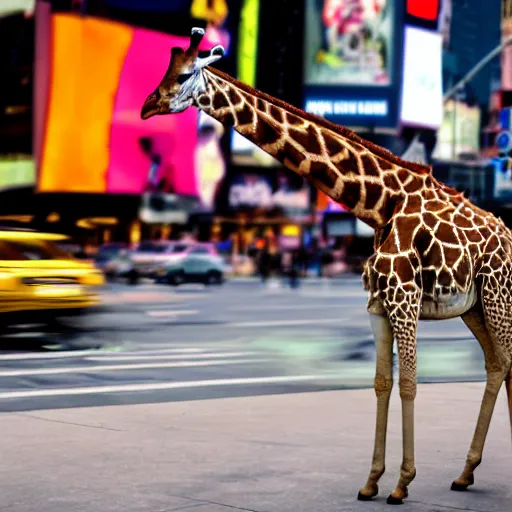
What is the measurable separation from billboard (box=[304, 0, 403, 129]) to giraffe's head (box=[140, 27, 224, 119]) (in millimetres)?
70968

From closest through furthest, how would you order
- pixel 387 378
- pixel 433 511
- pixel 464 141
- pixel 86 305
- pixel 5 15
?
pixel 433 511 → pixel 387 378 → pixel 86 305 → pixel 5 15 → pixel 464 141

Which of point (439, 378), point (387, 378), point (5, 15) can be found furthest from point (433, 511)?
point (5, 15)

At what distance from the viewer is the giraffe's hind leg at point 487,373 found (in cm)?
781

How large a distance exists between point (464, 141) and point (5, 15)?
41.5m

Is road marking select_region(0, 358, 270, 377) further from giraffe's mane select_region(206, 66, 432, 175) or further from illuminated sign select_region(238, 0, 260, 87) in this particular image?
illuminated sign select_region(238, 0, 260, 87)

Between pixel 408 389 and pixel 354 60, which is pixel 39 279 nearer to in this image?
pixel 408 389

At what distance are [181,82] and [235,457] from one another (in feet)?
9.56

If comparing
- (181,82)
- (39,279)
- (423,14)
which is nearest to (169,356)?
(39,279)

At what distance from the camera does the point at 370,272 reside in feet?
25.1

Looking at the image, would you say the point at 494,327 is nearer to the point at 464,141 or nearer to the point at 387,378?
the point at 387,378

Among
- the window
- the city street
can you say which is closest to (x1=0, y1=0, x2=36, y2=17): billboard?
the window

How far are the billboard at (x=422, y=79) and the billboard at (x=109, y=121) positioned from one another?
19.1 meters

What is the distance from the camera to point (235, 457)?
346 inches

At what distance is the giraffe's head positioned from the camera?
24.7 feet
